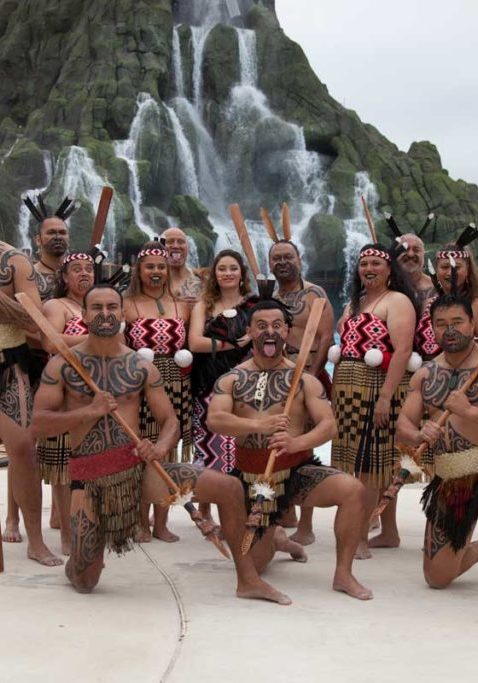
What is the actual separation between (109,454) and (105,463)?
4cm

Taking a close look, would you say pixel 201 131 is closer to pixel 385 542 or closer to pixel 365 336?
pixel 365 336

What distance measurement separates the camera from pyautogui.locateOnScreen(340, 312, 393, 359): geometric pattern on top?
500cm

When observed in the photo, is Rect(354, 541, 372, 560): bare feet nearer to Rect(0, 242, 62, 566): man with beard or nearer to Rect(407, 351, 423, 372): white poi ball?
Rect(407, 351, 423, 372): white poi ball

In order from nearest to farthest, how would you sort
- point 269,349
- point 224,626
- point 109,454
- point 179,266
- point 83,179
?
point 224,626, point 109,454, point 269,349, point 179,266, point 83,179

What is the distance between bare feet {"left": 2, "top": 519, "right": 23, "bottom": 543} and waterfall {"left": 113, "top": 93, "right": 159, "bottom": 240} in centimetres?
2116

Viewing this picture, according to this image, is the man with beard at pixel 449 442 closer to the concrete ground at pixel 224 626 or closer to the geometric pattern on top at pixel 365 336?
the concrete ground at pixel 224 626

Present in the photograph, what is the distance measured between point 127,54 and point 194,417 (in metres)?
26.9

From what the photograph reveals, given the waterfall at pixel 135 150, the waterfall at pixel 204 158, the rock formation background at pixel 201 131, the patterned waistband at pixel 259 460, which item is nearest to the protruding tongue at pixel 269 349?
the patterned waistband at pixel 259 460

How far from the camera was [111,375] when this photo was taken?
4.16 meters

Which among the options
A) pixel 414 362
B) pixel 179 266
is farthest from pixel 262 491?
pixel 179 266

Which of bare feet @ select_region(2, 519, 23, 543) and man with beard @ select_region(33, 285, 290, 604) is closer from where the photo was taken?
man with beard @ select_region(33, 285, 290, 604)

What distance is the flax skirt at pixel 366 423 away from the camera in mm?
5047

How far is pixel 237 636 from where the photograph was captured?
11.6 feet

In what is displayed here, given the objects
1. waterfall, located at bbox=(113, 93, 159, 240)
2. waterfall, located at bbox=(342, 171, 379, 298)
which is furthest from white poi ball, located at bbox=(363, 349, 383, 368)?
waterfall, located at bbox=(342, 171, 379, 298)
